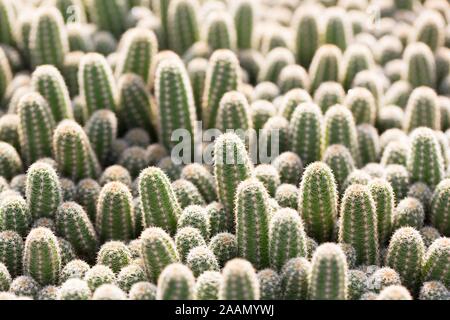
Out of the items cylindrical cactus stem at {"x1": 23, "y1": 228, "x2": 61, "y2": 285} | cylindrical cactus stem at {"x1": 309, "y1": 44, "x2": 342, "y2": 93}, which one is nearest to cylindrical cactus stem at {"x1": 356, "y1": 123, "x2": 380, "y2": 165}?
cylindrical cactus stem at {"x1": 309, "y1": 44, "x2": 342, "y2": 93}

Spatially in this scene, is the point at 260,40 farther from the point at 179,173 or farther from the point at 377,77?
the point at 179,173

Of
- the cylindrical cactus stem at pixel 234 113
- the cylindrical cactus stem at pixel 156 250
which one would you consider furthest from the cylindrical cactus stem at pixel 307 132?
the cylindrical cactus stem at pixel 156 250

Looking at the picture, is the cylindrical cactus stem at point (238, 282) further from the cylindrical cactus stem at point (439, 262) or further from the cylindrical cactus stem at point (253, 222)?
the cylindrical cactus stem at point (439, 262)

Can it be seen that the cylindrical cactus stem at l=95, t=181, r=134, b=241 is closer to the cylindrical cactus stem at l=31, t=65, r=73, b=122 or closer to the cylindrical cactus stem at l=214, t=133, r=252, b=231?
the cylindrical cactus stem at l=214, t=133, r=252, b=231

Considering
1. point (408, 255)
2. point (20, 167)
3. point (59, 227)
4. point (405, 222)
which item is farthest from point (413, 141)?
point (20, 167)

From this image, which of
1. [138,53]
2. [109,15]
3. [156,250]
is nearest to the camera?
[156,250]

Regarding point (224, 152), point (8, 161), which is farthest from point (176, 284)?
point (8, 161)

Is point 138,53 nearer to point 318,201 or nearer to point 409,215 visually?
point 318,201
